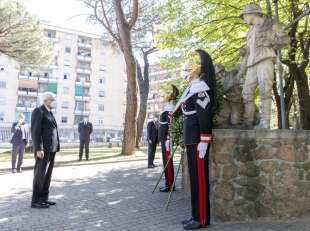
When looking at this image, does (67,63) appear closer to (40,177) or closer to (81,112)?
(81,112)

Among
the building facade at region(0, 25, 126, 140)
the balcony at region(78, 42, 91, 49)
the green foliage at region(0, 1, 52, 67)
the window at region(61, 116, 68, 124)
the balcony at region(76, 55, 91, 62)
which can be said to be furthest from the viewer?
the balcony at region(78, 42, 91, 49)

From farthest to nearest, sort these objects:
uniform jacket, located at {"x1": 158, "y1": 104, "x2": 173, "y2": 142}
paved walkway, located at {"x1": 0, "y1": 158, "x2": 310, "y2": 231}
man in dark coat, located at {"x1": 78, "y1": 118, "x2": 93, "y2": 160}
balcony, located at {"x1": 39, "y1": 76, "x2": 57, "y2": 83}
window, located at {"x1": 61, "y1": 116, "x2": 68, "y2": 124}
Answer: window, located at {"x1": 61, "y1": 116, "x2": 68, "y2": 124} → balcony, located at {"x1": 39, "y1": 76, "x2": 57, "y2": 83} → man in dark coat, located at {"x1": 78, "y1": 118, "x2": 93, "y2": 160} → uniform jacket, located at {"x1": 158, "y1": 104, "x2": 173, "y2": 142} → paved walkway, located at {"x1": 0, "y1": 158, "x2": 310, "y2": 231}

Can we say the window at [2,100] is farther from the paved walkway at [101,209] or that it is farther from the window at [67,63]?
the paved walkway at [101,209]

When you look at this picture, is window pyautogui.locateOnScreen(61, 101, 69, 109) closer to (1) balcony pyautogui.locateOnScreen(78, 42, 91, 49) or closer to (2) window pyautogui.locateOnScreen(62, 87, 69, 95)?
(2) window pyautogui.locateOnScreen(62, 87, 69, 95)

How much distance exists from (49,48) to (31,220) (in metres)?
23.0

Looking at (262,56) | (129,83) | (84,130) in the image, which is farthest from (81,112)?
(262,56)

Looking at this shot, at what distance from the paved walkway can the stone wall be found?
0.26m

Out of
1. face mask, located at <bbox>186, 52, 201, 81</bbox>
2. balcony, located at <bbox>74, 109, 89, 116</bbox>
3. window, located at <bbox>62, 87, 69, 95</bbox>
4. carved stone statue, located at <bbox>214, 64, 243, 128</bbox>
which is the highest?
window, located at <bbox>62, 87, 69, 95</bbox>

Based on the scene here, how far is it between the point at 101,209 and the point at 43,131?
173cm

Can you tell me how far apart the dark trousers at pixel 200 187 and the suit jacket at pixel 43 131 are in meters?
2.84

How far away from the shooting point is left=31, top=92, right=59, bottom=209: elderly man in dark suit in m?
6.96

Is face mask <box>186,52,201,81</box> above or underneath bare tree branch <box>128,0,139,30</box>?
underneath

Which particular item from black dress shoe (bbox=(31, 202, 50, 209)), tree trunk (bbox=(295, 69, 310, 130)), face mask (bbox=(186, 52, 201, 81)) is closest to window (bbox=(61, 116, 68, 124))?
tree trunk (bbox=(295, 69, 310, 130))

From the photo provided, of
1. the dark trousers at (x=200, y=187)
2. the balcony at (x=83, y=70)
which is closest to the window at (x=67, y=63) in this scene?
the balcony at (x=83, y=70)
